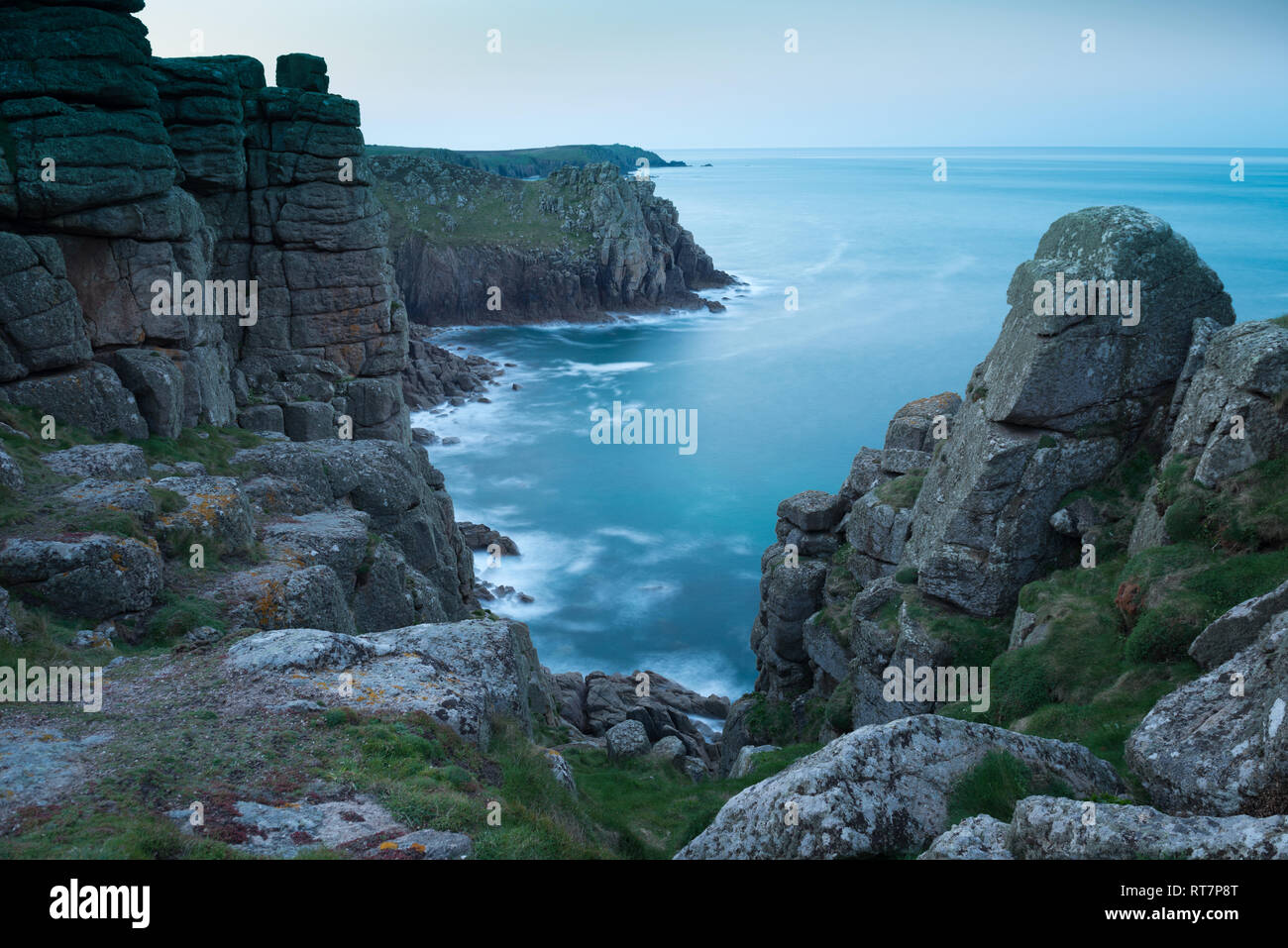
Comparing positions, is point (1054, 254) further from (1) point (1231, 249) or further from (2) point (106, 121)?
(1) point (1231, 249)

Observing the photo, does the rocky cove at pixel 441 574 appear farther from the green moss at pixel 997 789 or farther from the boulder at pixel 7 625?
the boulder at pixel 7 625

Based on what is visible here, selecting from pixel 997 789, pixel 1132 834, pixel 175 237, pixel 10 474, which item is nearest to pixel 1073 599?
pixel 997 789

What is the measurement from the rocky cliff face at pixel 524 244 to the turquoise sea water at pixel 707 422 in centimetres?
614

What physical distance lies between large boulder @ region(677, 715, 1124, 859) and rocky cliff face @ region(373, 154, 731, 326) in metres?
128

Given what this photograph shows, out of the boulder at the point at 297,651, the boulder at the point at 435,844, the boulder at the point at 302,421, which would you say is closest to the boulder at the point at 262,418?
the boulder at the point at 302,421

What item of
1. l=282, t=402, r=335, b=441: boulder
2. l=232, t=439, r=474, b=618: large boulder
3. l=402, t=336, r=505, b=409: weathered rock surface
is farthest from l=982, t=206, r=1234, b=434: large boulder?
l=402, t=336, r=505, b=409: weathered rock surface

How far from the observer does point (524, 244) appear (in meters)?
140

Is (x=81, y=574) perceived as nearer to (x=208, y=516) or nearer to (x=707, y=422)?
(x=208, y=516)

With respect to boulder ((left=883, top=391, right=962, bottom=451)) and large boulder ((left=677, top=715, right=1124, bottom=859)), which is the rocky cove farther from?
boulder ((left=883, top=391, right=962, bottom=451))

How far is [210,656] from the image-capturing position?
16344 millimetres

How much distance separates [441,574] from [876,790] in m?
24.9

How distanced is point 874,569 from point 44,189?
30430mm

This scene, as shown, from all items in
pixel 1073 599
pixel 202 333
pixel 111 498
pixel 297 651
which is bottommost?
pixel 1073 599

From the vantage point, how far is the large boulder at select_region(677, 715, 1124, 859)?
10812mm
